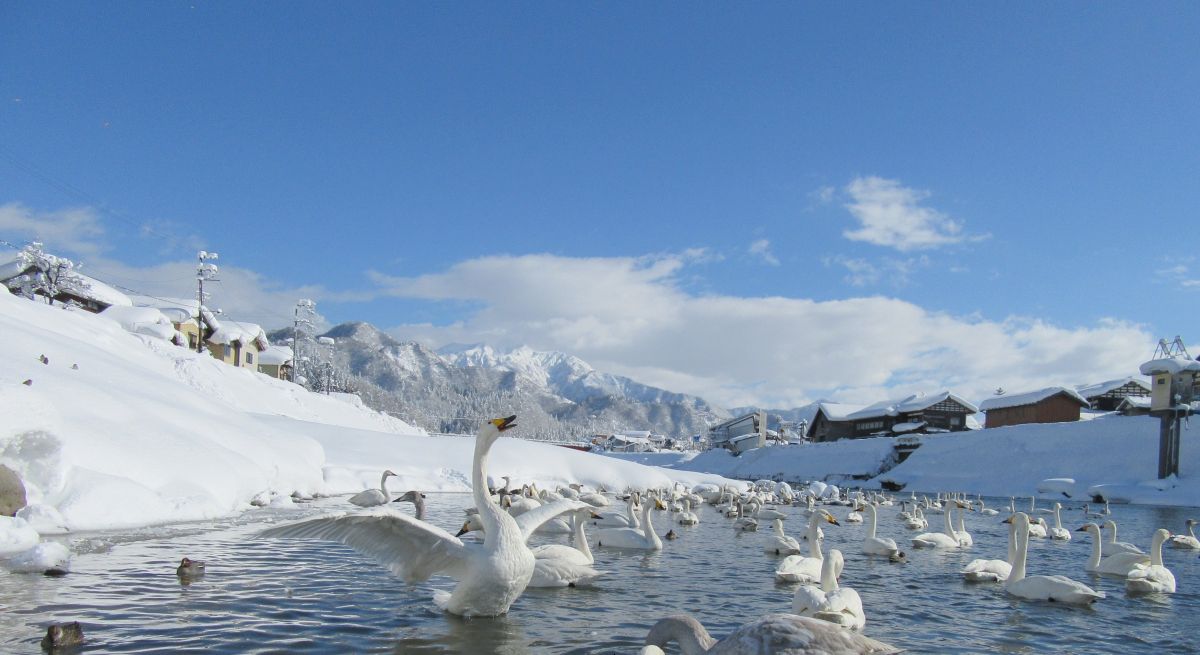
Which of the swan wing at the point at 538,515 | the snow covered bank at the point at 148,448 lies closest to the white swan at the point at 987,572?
the swan wing at the point at 538,515

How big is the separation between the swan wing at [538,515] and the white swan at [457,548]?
74 millimetres

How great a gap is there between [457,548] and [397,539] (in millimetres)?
670

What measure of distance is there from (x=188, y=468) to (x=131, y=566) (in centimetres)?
812

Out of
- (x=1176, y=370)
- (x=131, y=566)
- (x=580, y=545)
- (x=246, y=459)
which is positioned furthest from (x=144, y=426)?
(x=1176, y=370)

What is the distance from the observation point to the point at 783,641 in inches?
237

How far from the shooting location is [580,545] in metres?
13.7

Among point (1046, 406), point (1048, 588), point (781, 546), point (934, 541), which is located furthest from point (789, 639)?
point (1046, 406)

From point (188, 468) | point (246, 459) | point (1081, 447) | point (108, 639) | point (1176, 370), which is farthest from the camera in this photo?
point (1081, 447)

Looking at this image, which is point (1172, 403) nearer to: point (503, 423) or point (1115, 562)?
point (1115, 562)

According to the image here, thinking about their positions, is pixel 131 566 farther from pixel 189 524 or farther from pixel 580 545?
pixel 580 545

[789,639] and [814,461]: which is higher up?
[789,639]

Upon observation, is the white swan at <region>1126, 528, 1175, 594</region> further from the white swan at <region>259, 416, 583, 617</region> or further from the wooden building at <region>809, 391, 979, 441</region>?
the wooden building at <region>809, 391, 979, 441</region>

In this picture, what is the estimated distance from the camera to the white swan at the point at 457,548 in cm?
798

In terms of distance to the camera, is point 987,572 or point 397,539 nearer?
point 397,539
